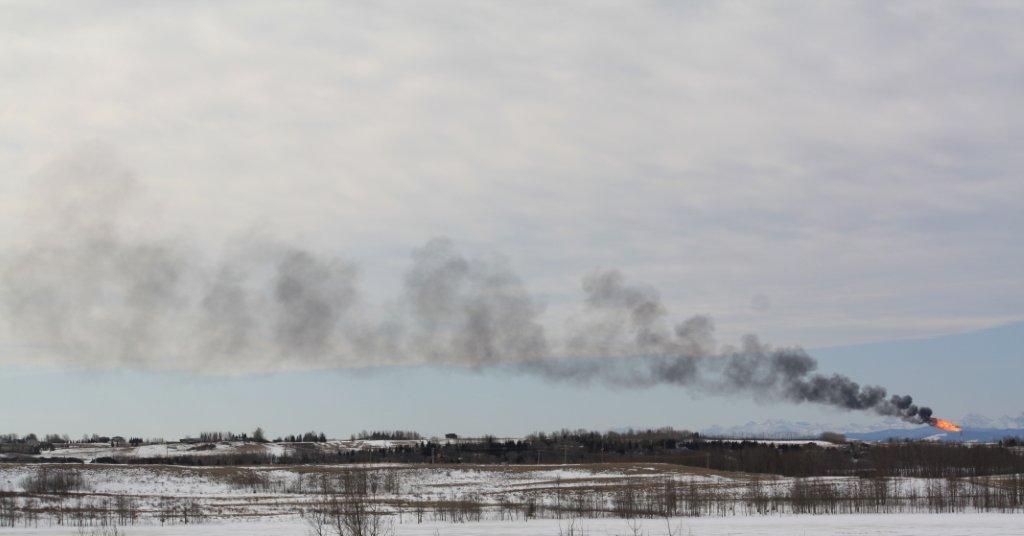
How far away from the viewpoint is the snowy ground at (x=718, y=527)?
54594 mm

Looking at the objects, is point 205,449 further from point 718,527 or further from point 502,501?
point 718,527

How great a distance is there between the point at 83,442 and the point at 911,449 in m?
133

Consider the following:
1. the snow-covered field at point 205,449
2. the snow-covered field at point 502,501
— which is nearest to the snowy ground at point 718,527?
the snow-covered field at point 502,501

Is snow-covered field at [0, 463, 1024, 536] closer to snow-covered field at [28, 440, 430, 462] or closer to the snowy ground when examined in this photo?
the snowy ground

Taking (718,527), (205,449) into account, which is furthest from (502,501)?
(205,449)

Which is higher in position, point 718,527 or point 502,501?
point 718,527

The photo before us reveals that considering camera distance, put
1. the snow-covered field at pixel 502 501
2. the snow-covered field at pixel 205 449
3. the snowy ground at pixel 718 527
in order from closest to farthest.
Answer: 1. the snowy ground at pixel 718 527
2. the snow-covered field at pixel 502 501
3. the snow-covered field at pixel 205 449

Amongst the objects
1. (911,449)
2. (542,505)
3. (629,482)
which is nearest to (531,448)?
(911,449)

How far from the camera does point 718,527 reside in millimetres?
58375

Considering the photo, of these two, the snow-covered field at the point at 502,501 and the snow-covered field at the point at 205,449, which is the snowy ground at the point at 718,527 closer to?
the snow-covered field at the point at 502,501

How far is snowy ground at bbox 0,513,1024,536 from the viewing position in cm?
5459

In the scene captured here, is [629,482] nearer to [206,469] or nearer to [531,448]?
[206,469]


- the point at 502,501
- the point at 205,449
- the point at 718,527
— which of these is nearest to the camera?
the point at 718,527

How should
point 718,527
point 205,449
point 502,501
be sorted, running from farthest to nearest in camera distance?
1. point 205,449
2. point 502,501
3. point 718,527
